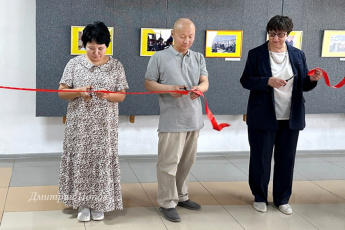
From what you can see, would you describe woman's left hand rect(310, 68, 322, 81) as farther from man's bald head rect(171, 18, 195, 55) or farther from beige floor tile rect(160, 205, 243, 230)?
beige floor tile rect(160, 205, 243, 230)

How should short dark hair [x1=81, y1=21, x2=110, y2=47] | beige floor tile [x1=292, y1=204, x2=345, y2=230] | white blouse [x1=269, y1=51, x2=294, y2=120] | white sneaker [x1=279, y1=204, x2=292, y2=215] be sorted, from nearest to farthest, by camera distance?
short dark hair [x1=81, y1=21, x2=110, y2=47], beige floor tile [x1=292, y1=204, x2=345, y2=230], white blouse [x1=269, y1=51, x2=294, y2=120], white sneaker [x1=279, y1=204, x2=292, y2=215]

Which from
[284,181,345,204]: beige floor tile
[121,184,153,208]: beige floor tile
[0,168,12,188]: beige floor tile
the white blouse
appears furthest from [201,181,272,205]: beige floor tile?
[0,168,12,188]: beige floor tile

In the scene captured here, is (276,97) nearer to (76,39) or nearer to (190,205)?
(190,205)

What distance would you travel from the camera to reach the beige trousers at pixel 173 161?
374 centimetres

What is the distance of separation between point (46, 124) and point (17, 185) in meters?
1.11

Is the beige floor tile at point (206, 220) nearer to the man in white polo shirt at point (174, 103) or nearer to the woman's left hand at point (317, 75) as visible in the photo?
the man in white polo shirt at point (174, 103)

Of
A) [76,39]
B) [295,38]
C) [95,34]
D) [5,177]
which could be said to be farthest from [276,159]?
[5,177]

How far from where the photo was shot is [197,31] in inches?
216

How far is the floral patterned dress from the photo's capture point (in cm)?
360

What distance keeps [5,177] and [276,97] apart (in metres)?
2.69

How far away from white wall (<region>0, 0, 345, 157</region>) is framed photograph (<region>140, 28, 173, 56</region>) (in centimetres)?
82

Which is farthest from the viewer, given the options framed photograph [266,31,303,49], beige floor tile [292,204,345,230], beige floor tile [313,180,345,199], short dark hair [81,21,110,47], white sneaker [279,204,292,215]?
framed photograph [266,31,303,49]

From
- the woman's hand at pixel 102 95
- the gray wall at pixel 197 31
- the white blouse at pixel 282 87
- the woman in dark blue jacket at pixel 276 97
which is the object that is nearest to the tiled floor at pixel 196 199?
the woman in dark blue jacket at pixel 276 97

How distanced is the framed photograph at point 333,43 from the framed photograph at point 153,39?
1883mm
